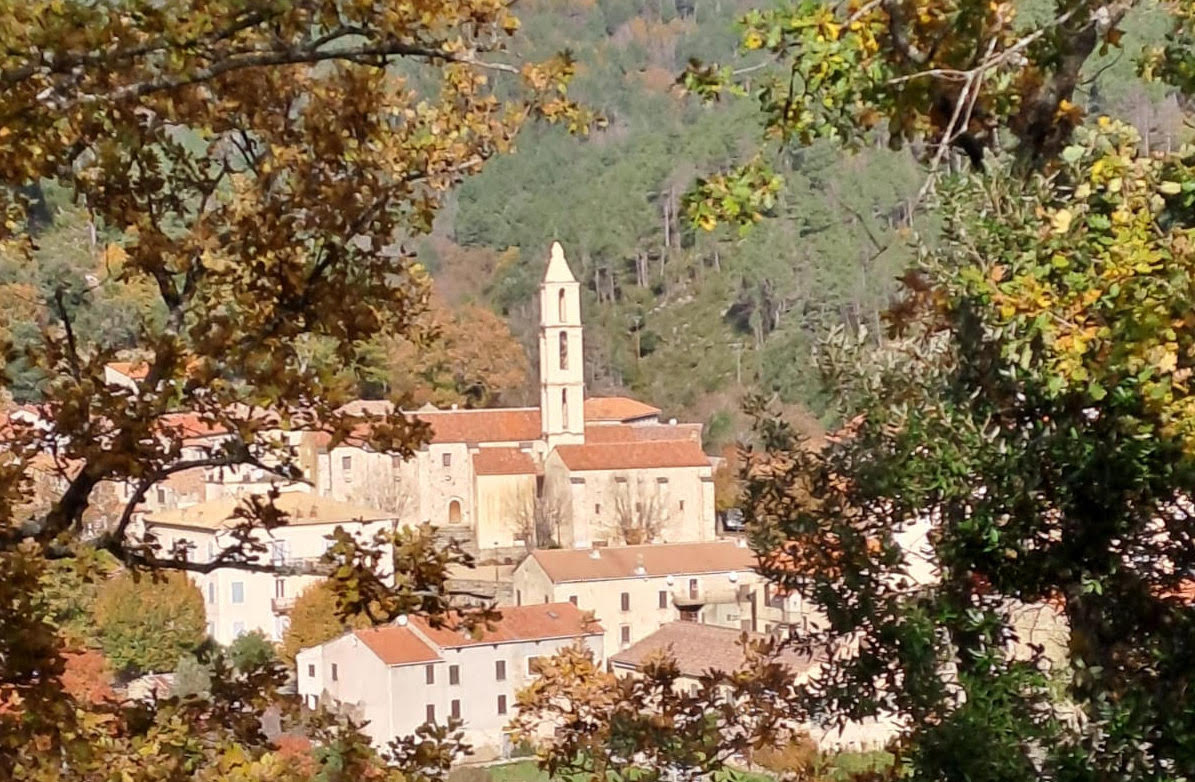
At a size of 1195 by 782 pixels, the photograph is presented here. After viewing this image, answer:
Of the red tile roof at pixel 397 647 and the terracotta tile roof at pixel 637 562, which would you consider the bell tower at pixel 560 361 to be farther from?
the red tile roof at pixel 397 647

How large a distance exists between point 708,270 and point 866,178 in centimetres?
601

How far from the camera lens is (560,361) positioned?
39.4 m

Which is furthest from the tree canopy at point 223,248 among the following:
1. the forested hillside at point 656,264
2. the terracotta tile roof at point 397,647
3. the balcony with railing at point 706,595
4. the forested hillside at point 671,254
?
the forested hillside at point 671,254

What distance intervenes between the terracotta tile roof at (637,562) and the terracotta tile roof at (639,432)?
11377 millimetres

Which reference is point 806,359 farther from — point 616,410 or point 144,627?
point 616,410

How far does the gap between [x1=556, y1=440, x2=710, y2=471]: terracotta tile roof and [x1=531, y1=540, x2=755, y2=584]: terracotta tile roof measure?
818 cm

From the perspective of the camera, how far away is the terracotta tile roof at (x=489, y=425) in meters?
39.1

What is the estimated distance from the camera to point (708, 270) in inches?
2002

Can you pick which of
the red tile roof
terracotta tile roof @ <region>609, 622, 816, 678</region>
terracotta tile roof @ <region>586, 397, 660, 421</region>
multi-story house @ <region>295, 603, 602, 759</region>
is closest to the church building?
terracotta tile roof @ <region>586, 397, 660, 421</region>

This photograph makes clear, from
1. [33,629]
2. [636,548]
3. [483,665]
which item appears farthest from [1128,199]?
[636,548]

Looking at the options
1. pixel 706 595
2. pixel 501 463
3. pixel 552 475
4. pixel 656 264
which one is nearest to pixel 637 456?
pixel 552 475

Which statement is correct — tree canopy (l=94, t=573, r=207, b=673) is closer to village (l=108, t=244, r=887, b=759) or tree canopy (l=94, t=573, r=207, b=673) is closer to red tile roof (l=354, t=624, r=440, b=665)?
village (l=108, t=244, r=887, b=759)

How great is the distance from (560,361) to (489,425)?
2649 millimetres

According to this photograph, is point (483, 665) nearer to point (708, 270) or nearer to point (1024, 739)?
point (1024, 739)
